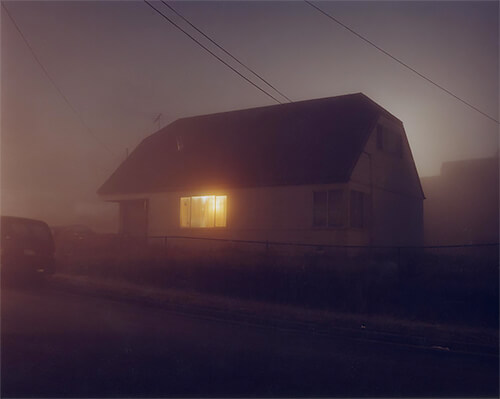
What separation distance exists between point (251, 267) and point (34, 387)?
10.2 metres

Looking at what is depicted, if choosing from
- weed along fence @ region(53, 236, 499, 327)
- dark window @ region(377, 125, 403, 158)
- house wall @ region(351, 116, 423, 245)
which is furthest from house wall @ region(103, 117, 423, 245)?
weed along fence @ region(53, 236, 499, 327)

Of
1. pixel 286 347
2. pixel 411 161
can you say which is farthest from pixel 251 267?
pixel 411 161

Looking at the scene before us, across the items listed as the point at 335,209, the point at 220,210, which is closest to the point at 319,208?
the point at 335,209

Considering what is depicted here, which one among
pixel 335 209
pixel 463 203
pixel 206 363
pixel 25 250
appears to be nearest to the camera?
pixel 206 363

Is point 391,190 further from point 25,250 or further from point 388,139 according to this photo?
point 25,250

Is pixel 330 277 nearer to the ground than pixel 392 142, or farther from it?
nearer to the ground

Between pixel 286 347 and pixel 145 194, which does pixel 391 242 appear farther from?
pixel 286 347

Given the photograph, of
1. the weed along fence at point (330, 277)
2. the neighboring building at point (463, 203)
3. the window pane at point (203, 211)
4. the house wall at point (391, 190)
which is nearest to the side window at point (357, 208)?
the house wall at point (391, 190)

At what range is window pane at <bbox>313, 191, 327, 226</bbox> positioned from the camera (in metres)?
20.6

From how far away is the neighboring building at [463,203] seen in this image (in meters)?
34.4

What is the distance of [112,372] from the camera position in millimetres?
6680

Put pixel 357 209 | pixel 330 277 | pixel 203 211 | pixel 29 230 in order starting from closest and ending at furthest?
pixel 330 277 < pixel 29 230 < pixel 357 209 < pixel 203 211

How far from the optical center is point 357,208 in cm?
2130

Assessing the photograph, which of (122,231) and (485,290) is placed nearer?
(485,290)
